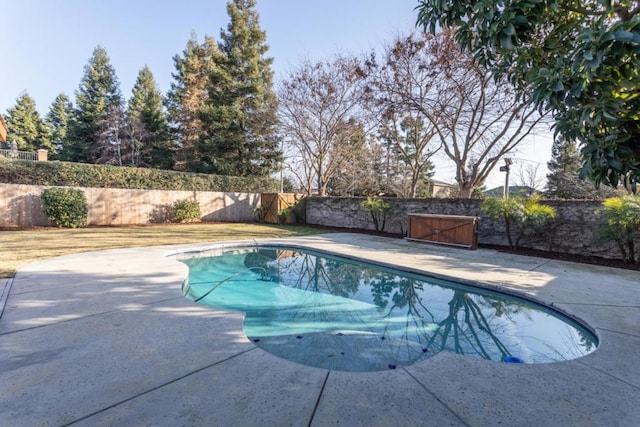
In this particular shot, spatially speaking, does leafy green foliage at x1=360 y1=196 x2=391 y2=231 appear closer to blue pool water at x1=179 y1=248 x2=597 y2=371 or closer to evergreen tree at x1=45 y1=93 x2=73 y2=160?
blue pool water at x1=179 y1=248 x2=597 y2=371

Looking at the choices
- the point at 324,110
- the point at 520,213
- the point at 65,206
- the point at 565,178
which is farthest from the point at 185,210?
the point at 565,178

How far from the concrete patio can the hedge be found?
9.40m

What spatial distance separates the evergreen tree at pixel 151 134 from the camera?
21188 millimetres

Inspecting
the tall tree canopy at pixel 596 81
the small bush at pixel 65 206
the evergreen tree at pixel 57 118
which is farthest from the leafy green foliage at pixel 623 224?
the evergreen tree at pixel 57 118

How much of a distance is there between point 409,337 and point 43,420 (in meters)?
3.12

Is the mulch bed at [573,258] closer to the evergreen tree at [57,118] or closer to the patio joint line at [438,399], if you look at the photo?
the patio joint line at [438,399]

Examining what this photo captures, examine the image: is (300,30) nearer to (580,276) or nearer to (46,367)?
(580,276)

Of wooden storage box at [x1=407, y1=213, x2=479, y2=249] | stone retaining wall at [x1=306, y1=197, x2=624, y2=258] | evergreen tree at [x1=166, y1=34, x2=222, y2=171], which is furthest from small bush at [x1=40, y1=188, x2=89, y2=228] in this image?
wooden storage box at [x1=407, y1=213, x2=479, y2=249]

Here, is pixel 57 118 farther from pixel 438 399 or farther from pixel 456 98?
pixel 438 399

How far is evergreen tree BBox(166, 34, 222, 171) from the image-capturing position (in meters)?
21.4

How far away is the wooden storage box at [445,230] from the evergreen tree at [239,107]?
11532 millimetres

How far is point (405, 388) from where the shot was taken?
1935mm

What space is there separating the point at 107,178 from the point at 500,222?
1436 cm

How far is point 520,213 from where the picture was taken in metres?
7.55
